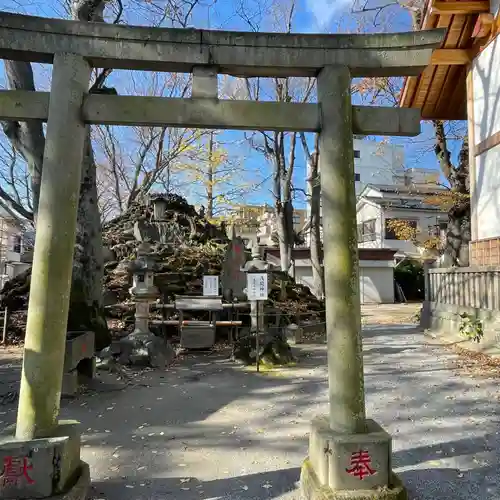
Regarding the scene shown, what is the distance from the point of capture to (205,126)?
357cm

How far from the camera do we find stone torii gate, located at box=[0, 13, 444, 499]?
3061 millimetres

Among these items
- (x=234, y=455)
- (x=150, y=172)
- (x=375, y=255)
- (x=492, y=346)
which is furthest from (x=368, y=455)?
(x=375, y=255)

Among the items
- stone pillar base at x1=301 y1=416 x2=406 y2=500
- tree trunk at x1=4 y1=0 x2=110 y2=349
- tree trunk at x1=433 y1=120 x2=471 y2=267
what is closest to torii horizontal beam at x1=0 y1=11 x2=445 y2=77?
stone pillar base at x1=301 y1=416 x2=406 y2=500

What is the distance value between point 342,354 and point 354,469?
827mm

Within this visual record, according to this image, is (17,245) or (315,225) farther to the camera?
(17,245)

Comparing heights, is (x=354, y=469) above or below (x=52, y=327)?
below

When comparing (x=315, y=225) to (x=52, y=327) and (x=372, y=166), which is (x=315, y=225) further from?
(x=372, y=166)

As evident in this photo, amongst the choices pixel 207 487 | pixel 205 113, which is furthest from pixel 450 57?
pixel 207 487

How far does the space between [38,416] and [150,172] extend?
1675cm

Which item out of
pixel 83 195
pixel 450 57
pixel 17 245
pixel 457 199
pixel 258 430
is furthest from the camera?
pixel 17 245

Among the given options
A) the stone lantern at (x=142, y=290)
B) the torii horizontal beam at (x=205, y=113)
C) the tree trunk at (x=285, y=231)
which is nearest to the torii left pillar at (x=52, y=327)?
the torii horizontal beam at (x=205, y=113)

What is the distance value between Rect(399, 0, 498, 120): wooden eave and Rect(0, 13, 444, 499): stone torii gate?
26.1 ft

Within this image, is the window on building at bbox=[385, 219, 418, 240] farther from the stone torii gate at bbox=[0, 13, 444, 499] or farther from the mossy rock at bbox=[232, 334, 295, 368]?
the stone torii gate at bbox=[0, 13, 444, 499]

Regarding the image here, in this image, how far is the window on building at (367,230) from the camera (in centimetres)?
3114
